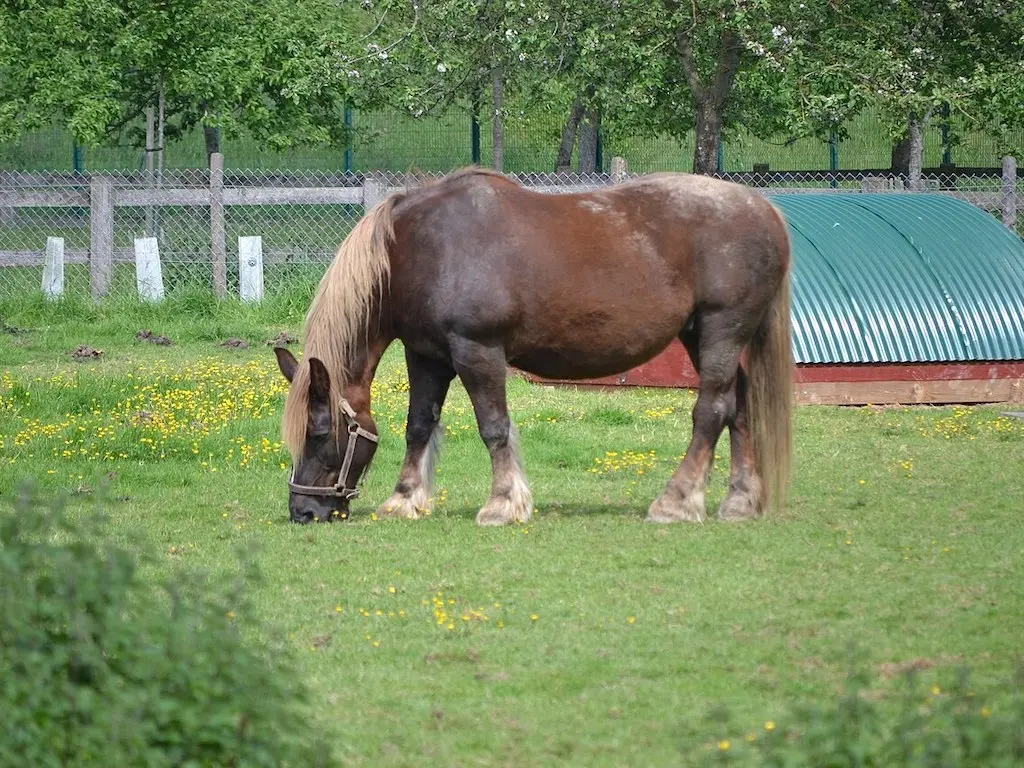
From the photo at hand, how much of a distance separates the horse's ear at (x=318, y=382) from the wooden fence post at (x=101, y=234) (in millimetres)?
10406

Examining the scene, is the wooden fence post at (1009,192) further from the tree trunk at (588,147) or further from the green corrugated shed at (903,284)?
the tree trunk at (588,147)

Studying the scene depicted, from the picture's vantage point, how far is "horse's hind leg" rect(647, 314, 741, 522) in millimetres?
8203

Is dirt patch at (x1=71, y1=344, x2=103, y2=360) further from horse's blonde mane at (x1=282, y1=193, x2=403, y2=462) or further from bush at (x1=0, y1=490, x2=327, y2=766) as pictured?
bush at (x1=0, y1=490, x2=327, y2=766)

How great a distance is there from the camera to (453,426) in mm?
11438

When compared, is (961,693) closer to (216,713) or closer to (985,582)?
(216,713)

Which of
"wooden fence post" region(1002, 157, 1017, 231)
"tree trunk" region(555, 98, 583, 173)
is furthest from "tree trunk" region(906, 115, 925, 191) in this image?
"tree trunk" region(555, 98, 583, 173)

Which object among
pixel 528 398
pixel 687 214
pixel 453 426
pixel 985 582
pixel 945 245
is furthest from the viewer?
pixel 945 245

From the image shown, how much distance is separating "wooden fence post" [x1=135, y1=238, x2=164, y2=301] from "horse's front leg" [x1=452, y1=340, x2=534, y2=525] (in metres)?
10.1

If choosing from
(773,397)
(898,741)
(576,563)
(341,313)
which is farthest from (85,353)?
(898,741)

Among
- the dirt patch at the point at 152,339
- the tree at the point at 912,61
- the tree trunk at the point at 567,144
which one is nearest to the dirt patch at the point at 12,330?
the dirt patch at the point at 152,339

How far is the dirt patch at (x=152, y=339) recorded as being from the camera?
621 inches

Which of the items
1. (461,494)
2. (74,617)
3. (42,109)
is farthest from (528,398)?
(42,109)

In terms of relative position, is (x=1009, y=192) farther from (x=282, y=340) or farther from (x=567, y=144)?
(x=567, y=144)

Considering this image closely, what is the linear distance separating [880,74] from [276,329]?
25.4 ft
